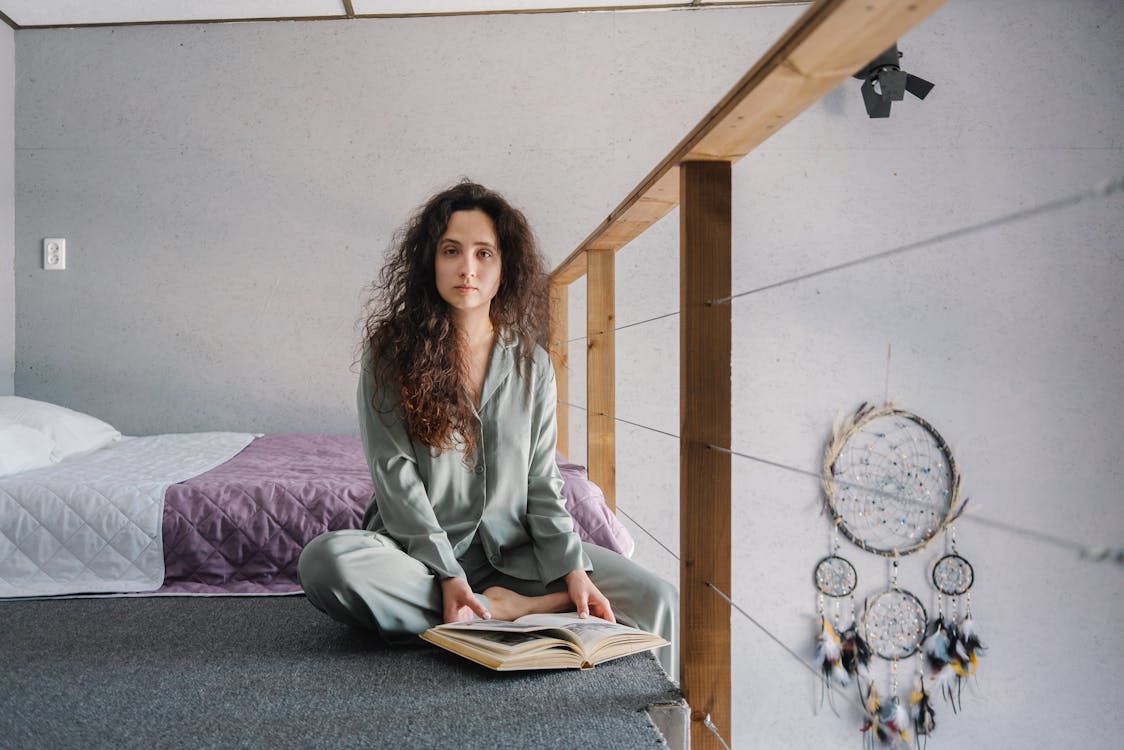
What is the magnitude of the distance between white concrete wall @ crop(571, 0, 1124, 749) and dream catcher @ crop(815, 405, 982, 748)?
0.18ft

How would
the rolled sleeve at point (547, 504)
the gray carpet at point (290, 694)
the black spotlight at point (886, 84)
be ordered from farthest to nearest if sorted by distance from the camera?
the black spotlight at point (886, 84), the rolled sleeve at point (547, 504), the gray carpet at point (290, 694)

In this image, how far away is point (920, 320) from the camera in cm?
304

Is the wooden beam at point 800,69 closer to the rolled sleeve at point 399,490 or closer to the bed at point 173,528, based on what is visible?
the rolled sleeve at point 399,490

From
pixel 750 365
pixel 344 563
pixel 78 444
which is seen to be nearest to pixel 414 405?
pixel 344 563

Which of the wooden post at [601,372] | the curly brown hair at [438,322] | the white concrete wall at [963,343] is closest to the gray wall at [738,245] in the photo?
the white concrete wall at [963,343]

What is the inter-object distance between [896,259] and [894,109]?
0.58 metres

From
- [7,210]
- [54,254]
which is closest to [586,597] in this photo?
[54,254]

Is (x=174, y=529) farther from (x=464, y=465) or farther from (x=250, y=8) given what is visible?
(x=250, y=8)

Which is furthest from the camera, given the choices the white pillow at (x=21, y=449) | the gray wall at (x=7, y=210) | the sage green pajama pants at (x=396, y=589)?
the gray wall at (x=7, y=210)

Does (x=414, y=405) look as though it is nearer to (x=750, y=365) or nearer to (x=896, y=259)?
(x=750, y=365)

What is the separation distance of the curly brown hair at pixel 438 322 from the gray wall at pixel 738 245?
66.7 inches

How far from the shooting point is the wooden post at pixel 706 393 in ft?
3.18

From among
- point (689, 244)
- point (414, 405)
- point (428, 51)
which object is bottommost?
point (414, 405)

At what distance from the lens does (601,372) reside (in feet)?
6.78
